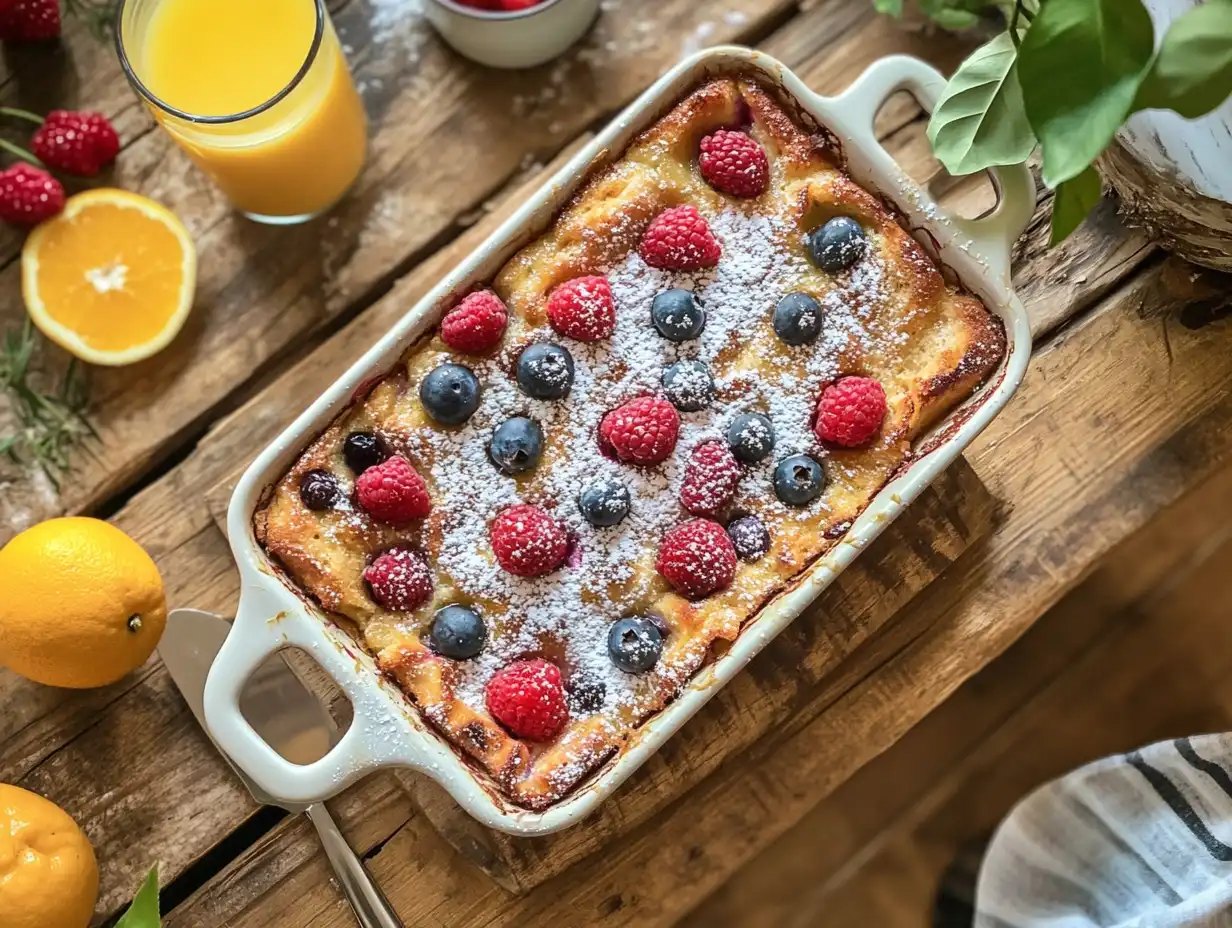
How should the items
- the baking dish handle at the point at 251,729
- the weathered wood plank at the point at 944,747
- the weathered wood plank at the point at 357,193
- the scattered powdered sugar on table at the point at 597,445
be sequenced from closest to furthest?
1. the baking dish handle at the point at 251,729
2. the scattered powdered sugar on table at the point at 597,445
3. the weathered wood plank at the point at 357,193
4. the weathered wood plank at the point at 944,747

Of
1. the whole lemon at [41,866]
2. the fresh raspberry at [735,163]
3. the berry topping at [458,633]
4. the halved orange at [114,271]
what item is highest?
the fresh raspberry at [735,163]

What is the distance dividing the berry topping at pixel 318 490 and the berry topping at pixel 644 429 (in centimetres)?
31

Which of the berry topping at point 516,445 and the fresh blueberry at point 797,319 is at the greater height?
the fresh blueberry at point 797,319

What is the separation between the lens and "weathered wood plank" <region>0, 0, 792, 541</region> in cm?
149

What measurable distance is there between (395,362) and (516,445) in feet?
0.56

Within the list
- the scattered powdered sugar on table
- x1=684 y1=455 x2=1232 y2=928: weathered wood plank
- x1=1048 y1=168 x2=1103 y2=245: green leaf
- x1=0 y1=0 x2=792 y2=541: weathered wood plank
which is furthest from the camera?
x1=684 y1=455 x2=1232 y2=928: weathered wood plank

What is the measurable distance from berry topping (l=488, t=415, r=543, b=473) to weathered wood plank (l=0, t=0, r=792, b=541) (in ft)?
1.17

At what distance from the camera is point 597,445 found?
1300 mm

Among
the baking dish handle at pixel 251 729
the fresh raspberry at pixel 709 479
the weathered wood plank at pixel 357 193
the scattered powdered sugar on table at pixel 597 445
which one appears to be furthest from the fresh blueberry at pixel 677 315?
the baking dish handle at pixel 251 729

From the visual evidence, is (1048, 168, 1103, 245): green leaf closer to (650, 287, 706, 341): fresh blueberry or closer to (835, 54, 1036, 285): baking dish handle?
(835, 54, 1036, 285): baking dish handle

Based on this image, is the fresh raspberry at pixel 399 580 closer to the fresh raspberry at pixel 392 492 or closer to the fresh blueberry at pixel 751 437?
the fresh raspberry at pixel 392 492

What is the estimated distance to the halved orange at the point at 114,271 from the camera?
57.2 inches

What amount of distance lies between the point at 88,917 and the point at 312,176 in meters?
0.91

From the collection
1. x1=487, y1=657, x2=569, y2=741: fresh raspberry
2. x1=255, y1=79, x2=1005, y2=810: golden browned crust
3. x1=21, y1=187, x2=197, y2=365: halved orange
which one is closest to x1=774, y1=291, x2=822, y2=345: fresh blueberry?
x1=255, y1=79, x2=1005, y2=810: golden browned crust
